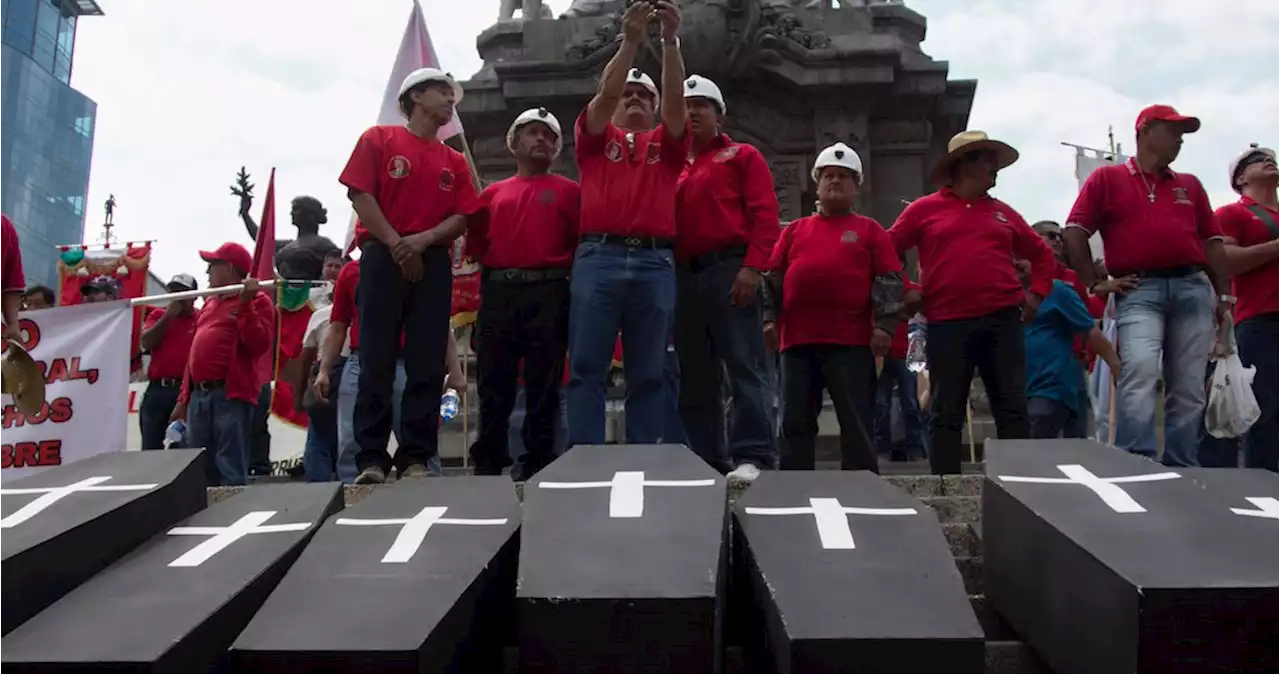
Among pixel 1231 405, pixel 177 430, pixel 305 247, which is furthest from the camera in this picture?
pixel 305 247

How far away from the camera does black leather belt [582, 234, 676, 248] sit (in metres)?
5.81

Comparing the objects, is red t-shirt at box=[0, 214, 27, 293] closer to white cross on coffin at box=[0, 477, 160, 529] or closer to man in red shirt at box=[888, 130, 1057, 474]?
white cross on coffin at box=[0, 477, 160, 529]

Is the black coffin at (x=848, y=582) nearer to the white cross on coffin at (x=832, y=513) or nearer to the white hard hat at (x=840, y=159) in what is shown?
the white cross on coffin at (x=832, y=513)

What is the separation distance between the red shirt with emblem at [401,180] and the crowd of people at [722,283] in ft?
0.04

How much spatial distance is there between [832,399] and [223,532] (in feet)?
10.9

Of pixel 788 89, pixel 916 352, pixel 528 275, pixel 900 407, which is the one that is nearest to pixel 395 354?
pixel 528 275

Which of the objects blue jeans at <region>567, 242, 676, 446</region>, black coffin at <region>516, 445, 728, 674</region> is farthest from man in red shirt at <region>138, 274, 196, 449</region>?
black coffin at <region>516, 445, 728, 674</region>

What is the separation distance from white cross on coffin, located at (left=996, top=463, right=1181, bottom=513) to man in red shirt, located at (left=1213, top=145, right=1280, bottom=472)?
3240 millimetres

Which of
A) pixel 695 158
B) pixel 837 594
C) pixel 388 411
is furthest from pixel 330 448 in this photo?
pixel 837 594

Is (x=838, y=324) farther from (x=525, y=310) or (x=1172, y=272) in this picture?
(x=1172, y=272)

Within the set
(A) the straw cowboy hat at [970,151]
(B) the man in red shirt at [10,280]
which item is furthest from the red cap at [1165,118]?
(B) the man in red shirt at [10,280]

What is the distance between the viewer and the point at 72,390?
834cm

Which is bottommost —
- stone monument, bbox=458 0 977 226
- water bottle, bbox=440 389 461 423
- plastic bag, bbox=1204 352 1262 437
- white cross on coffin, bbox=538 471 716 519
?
white cross on coffin, bbox=538 471 716 519

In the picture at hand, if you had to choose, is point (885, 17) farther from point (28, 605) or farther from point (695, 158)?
point (28, 605)
